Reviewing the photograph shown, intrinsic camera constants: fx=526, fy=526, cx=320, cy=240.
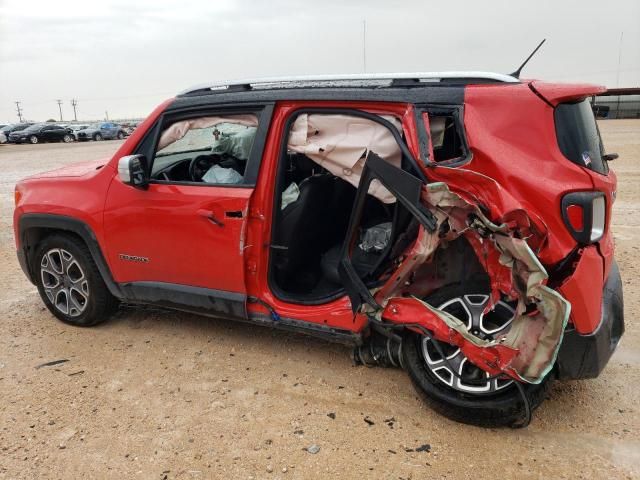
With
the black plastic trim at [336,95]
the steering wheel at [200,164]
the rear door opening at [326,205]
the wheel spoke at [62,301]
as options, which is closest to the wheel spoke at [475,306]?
the rear door opening at [326,205]

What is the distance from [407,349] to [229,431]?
108 cm

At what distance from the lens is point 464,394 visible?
280 centimetres

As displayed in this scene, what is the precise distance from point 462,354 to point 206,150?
7.93 feet

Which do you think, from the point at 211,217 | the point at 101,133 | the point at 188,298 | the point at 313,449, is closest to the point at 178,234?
the point at 211,217

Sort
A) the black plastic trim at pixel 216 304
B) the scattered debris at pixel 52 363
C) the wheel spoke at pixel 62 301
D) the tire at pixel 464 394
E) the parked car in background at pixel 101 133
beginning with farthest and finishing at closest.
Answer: the parked car in background at pixel 101 133
the wheel spoke at pixel 62 301
the scattered debris at pixel 52 363
the black plastic trim at pixel 216 304
the tire at pixel 464 394

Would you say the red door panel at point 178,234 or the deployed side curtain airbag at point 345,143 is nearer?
the deployed side curtain airbag at point 345,143

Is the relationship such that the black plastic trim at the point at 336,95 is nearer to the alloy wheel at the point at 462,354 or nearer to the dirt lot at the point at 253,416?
the alloy wheel at the point at 462,354

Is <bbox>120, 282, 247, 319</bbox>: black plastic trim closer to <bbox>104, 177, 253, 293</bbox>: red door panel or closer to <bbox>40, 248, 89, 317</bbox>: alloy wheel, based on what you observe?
<bbox>104, 177, 253, 293</bbox>: red door panel

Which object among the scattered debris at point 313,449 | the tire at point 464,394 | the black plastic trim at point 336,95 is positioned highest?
the black plastic trim at point 336,95

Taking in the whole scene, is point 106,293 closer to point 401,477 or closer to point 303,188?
point 303,188

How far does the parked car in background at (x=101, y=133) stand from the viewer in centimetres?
3875

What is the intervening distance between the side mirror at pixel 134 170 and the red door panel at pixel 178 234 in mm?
83

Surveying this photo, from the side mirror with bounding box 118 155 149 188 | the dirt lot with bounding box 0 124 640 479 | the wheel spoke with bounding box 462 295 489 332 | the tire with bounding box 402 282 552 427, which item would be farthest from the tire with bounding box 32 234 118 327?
the wheel spoke with bounding box 462 295 489 332

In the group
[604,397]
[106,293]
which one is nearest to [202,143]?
[106,293]
